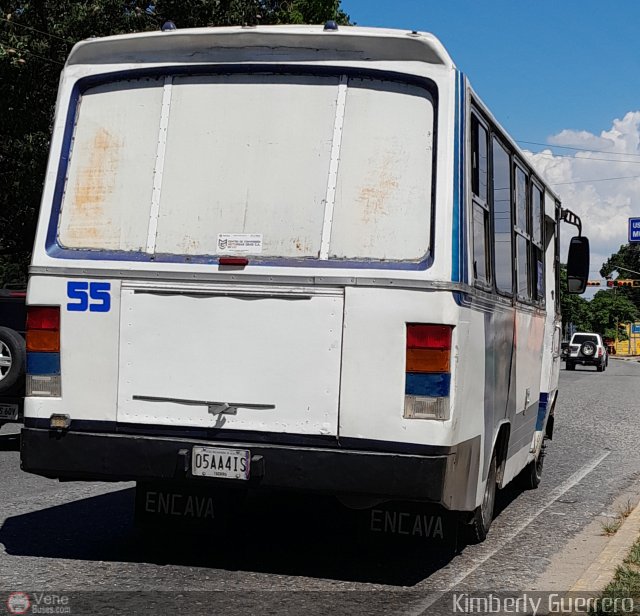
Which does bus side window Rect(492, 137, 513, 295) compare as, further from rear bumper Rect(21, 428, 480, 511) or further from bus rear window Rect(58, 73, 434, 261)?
rear bumper Rect(21, 428, 480, 511)

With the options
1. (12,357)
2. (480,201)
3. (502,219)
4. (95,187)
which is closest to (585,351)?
(12,357)

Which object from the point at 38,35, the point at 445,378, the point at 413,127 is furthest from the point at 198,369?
the point at 38,35

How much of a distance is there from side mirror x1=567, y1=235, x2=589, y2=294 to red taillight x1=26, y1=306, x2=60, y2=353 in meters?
6.54

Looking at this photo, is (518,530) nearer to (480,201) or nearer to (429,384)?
(480,201)

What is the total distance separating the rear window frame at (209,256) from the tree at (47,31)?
20.1 metres

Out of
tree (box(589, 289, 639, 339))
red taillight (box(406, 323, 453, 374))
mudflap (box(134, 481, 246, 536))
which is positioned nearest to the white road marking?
red taillight (box(406, 323, 453, 374))

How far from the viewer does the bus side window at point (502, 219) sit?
7418 millimetres

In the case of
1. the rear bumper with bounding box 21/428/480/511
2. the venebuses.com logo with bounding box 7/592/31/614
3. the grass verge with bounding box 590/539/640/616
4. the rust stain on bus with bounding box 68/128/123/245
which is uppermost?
the rust stain on bus with bounding box 68/128/123/245

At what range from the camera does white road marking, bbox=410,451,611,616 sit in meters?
6.08

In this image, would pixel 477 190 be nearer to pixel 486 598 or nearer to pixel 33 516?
pixel 486 598

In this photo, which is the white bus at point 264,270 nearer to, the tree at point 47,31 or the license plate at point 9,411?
the license plate at point 9,411

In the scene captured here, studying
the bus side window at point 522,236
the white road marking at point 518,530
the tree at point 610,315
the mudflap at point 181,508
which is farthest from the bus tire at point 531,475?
the tree at point 610,315

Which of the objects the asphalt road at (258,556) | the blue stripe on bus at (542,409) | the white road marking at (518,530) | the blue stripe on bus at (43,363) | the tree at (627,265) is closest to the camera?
the asphalt road at (258,556)

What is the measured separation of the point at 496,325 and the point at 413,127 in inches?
65.5
